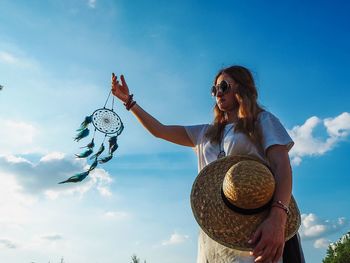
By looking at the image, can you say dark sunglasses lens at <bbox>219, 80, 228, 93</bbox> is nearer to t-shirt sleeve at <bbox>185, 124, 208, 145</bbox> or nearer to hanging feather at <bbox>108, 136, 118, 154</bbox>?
t-shirt sleeve at <bbox>185, 124, 208, 145</bbox>

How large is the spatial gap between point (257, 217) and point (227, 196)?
0.78ft

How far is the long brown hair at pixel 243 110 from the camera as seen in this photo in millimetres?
2932

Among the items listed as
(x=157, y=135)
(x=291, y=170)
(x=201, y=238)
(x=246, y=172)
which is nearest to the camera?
(x=246, y=172)

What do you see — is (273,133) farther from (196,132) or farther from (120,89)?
(120,89)

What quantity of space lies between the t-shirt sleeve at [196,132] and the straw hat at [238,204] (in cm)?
76

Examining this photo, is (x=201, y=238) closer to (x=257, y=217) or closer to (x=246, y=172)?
(x=257, y=217)

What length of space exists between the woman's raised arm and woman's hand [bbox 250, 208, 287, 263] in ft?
4.38

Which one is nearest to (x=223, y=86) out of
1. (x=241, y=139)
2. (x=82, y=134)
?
(x=241, y=139)

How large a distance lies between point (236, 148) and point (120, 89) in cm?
161

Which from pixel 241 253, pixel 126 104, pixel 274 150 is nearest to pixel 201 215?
pixel 241 253

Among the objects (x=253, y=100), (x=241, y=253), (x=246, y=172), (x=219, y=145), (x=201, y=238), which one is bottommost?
(x=241, y=253)

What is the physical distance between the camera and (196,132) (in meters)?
3.52

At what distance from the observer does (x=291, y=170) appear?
265 cm

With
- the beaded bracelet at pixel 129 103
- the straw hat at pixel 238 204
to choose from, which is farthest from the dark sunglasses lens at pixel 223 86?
the beaded bracelet at pixel 129 103
